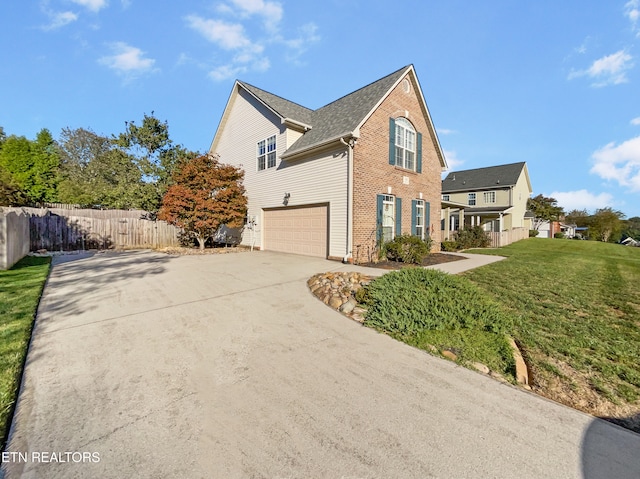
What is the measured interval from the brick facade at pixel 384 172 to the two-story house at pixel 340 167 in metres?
0.04

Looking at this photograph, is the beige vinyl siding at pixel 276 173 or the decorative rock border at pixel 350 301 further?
the beige vinyl siding at pixel 276 173

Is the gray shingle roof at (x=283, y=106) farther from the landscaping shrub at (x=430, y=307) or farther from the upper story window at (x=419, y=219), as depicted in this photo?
the landscaping shrub at (x=430, y=307)

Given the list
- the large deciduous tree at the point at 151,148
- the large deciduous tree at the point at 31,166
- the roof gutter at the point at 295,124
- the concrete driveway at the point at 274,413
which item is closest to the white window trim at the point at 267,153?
the roof gutter at the point at 295,124

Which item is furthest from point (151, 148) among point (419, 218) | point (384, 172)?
point (419, 218)

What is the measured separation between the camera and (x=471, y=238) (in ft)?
61.9

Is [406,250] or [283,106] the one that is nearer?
[406,250]

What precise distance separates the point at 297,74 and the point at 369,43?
13.3ft

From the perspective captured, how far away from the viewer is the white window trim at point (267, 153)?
13.7 metres

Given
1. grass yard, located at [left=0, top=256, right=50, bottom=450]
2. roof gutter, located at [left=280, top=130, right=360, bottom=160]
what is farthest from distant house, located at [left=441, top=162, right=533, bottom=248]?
grass yard, located at [left=0, top=256, right=50, bottom=450]

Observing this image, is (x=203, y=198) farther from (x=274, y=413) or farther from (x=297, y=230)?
(x=274, y=413)

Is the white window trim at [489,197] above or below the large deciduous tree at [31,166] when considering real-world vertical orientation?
below

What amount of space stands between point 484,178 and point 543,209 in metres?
16.0

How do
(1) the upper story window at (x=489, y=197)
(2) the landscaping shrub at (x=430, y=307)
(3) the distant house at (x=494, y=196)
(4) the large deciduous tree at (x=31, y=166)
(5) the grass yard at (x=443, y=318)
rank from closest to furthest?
(5) the grass yard at (x=443, y=318) → (2) the landscaping shrub at (x=430, y=307) → (4) the large deciduous tree at (x=31, y=166) → (3) the distant house at (x=494, y=196) → (1) the upper story window at (x=489, y=197)

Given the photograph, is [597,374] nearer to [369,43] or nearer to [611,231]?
[369,43]
